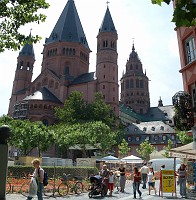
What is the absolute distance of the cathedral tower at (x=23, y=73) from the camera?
70.6 m

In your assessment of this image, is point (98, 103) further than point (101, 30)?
No

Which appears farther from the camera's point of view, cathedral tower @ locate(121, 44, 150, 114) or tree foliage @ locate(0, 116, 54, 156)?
cathedral tower @ locate(121, 44, 150, 114)

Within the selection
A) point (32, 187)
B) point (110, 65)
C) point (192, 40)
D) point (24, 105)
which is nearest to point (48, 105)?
point (24, 105)

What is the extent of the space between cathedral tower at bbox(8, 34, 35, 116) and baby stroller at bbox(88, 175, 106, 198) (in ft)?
194

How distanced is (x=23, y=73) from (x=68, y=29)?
59.2 ft

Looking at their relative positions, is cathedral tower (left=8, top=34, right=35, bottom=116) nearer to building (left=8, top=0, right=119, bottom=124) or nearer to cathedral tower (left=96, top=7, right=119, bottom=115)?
building (left=8, top=0, right=119, bottom=124)

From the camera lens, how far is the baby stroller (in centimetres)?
1331

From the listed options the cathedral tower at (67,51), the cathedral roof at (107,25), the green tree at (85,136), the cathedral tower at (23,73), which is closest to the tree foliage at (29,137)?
the green tree at (85,136)

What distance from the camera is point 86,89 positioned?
2418 inches

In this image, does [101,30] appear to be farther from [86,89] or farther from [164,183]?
[164,183]

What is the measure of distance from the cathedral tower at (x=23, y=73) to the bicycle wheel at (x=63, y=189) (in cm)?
5813

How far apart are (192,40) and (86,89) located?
47.3 metres

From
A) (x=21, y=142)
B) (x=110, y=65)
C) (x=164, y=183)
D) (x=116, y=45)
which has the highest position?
(x=116, y=45)

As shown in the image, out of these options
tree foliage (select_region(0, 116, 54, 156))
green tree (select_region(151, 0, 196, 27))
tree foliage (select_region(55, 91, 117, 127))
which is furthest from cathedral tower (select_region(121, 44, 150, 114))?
green tree (select_region(151, 0, 196, 27))
